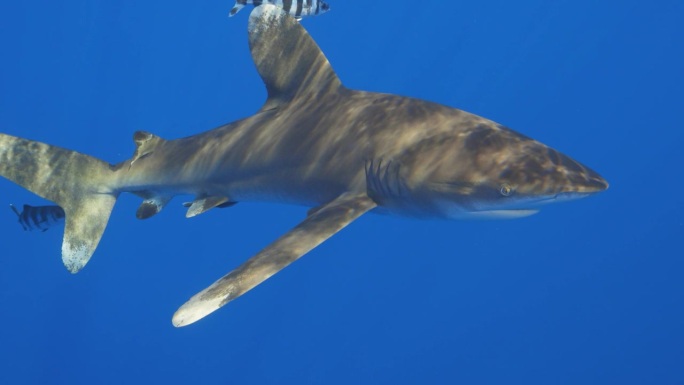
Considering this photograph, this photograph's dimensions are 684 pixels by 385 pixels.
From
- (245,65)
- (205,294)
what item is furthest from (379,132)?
(245,65)

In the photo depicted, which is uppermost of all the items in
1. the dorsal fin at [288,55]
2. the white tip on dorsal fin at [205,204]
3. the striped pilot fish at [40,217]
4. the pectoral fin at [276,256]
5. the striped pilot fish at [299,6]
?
the striped pilot fish at [299,6]

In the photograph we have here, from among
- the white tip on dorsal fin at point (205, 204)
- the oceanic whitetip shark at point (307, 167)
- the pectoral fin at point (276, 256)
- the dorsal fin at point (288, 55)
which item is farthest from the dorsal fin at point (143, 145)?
the pectoral fin at point (276, 256)

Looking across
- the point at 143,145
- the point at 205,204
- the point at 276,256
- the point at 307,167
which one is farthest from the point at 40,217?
the point at 276,256

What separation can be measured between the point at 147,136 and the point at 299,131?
219 cm

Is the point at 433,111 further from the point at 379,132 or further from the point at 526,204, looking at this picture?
the point at 526,204

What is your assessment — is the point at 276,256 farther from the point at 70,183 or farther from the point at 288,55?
the point at 70,183

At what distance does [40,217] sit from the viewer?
26.8 feet

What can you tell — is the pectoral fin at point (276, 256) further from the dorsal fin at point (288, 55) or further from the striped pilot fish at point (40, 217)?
the striped pilot fish at point (40, 217)

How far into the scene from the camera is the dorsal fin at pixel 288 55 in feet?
19.9

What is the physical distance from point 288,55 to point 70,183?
2.92m

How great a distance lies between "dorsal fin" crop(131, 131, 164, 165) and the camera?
6.95m

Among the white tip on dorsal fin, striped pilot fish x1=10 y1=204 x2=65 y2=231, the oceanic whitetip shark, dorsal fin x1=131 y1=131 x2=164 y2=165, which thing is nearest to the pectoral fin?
the oceanic whitetip shark

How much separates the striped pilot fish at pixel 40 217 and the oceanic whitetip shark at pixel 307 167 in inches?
45.6

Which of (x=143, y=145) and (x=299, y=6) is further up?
(x=299, y=6)
